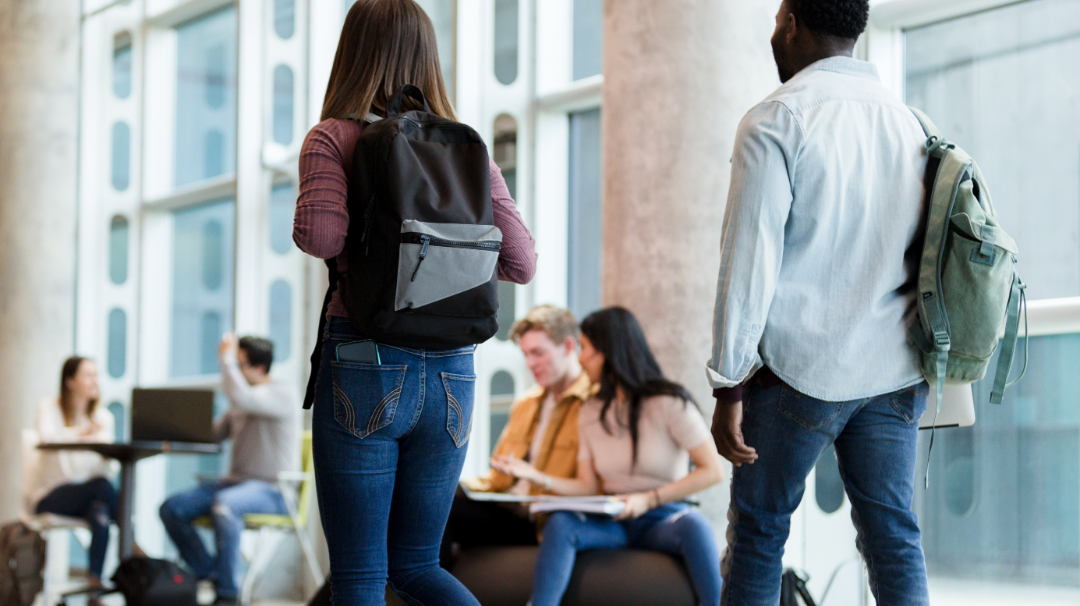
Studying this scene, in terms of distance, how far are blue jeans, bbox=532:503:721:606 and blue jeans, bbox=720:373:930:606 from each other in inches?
46.7

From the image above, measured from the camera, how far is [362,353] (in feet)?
6.12

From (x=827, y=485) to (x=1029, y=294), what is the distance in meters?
0.96

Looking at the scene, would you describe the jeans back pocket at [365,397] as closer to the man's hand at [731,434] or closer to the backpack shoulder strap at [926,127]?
the man's hand at [731,434]

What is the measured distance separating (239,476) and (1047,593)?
152 inches

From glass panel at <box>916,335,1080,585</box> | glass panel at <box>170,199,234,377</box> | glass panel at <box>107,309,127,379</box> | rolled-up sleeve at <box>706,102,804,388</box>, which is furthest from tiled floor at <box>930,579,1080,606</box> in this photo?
glass panel at <box>107,309,127,379</box>

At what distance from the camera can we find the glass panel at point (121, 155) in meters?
8.59

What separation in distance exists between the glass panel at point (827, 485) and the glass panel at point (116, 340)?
6293 mm

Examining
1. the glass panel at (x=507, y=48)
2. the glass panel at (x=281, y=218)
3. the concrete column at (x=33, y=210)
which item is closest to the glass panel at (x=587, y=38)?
the glass panel at (x=507, y=48)

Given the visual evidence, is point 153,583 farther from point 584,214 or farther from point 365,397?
point 365,397

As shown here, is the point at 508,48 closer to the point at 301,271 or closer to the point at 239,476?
the point at 301,271

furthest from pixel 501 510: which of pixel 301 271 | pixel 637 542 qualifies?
pixel 301 271

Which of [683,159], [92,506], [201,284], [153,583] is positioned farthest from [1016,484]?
[201,284]

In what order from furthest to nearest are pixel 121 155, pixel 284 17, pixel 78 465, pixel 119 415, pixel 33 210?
pixel 121 155, pixel 119 415, pixel 33 210, pixel 284 17, pixel 78 465

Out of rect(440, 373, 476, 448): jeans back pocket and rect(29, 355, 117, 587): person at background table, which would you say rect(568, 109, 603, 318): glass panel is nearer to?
rect(29, 355, 117, 587): person at background table
